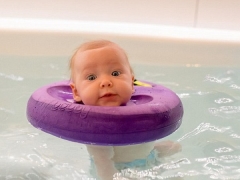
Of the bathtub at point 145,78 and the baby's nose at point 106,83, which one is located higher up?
the baby's nose at point 106,83

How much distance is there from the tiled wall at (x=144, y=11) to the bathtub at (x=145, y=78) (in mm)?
358

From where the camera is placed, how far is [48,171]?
130cm

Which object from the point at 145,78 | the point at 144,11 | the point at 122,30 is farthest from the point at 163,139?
the point at 144,11

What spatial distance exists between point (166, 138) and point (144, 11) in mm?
1160

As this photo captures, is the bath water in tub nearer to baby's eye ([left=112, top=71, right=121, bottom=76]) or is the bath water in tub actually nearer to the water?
the water

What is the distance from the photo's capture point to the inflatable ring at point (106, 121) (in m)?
1.14

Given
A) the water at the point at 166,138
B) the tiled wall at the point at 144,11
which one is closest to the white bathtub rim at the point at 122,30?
the water at the point at 166,138

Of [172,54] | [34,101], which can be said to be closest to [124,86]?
[34,101]

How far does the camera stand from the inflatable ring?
114cm

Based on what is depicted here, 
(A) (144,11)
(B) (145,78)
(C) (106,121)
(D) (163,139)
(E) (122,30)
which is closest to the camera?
(C) (106,121)

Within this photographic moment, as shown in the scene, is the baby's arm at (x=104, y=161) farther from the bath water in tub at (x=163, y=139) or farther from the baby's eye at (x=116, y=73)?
the baby's eye at (x=116, y=73)

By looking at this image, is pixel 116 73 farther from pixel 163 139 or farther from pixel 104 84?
pixel 163 139

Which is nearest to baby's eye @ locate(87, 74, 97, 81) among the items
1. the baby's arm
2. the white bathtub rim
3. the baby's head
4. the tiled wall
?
the baby's head

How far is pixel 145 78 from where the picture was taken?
1945 mm
